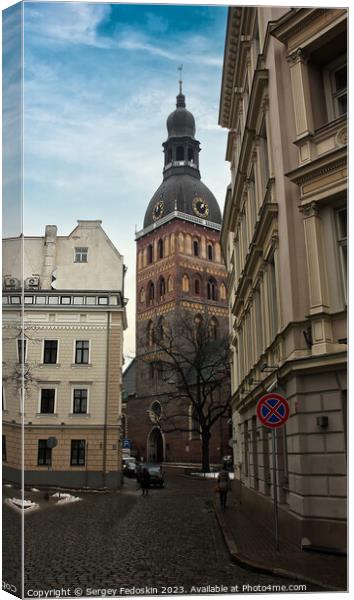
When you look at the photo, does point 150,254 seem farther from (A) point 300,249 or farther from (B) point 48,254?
(A) point 300,249

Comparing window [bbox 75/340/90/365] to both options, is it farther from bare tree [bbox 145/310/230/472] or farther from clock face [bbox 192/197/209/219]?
clock face [bbox 192/197/209/219]

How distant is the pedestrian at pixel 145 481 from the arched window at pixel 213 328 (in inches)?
111

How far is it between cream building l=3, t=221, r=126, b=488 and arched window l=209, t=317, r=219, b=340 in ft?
10.0

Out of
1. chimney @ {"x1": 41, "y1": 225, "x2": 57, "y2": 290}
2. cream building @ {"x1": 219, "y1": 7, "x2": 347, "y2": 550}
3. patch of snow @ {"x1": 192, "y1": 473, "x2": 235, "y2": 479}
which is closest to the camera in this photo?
cream building @ {"x1": 219, "y1": 7, "x2": 347, "y2": 550}

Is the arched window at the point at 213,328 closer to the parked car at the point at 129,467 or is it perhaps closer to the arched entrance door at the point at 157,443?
the arched entrance door at the point at 157,443

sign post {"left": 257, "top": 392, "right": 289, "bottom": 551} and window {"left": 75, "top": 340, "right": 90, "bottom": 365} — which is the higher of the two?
window {"left": 75, "top": 340, "right": 90, "bottom": 365}

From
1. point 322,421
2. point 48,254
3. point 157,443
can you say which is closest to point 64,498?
point 48,254

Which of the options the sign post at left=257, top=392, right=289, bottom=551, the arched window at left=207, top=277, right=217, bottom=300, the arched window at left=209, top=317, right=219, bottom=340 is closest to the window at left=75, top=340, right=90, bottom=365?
the sign post at left=257, top=392, right=289, bottom=551

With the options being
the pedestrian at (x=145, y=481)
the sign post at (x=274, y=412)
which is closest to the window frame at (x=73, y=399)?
the pedestrian at (x=145, y=481)

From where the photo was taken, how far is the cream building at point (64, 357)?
23.1ft

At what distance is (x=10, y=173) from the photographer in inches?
281

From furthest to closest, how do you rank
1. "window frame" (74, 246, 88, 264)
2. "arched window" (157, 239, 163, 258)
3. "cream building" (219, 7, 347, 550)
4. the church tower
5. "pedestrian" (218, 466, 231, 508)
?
1. "pedestrian" (218, 466, 231, 508)
2. "arched window" (157, 239, 163, 258)
3. "window frame" (74, 246, 88, 264)
4. the church tower
5. "cream building" (219, 7, 347, 550)

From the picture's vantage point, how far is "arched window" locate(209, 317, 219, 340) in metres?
11.3
